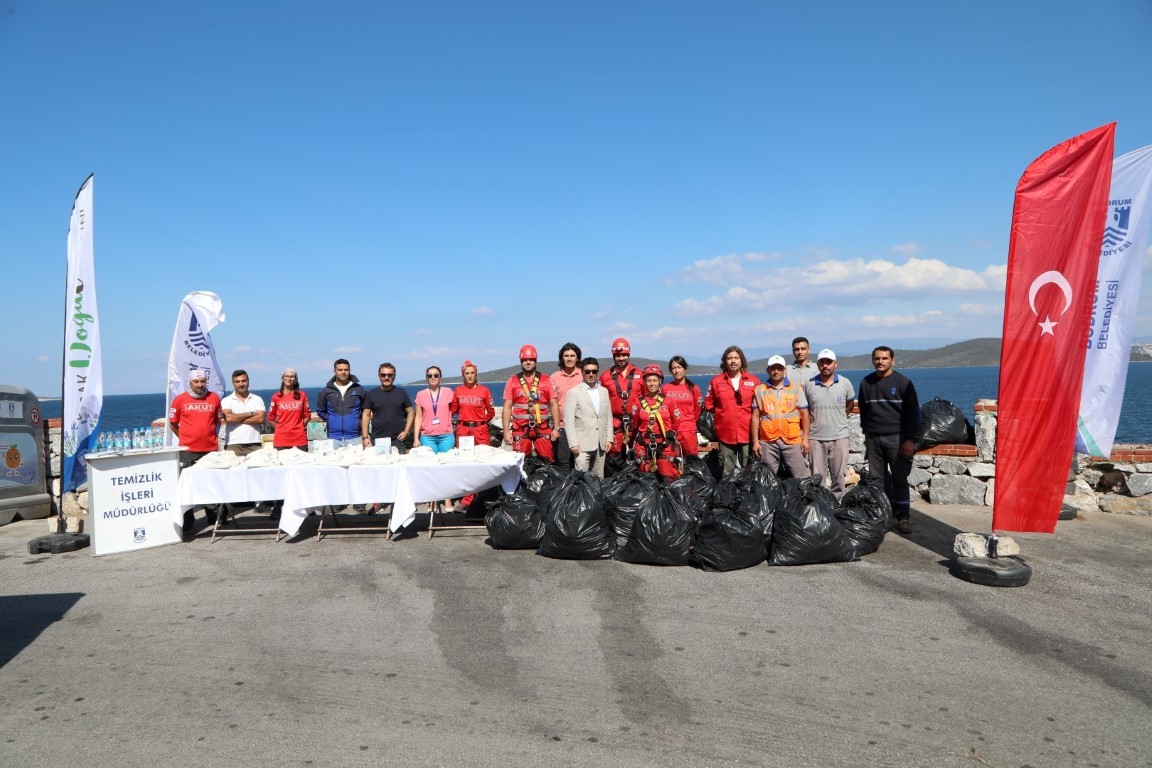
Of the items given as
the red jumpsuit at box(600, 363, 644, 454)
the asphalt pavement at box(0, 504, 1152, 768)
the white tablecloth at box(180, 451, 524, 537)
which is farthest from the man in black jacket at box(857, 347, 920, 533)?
the white tablecloth at box(180, 451, 524, 537)

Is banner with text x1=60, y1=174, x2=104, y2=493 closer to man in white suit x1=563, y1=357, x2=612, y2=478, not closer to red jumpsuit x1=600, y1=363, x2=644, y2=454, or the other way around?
man in white suit x1=563, y1=357, x2=612, y2=478

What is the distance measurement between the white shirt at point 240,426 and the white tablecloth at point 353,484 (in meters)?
1.25

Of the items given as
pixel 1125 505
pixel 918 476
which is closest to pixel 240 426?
pixel 918 476

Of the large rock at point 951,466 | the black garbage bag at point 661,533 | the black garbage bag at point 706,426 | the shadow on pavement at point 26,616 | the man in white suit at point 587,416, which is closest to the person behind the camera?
the shadow on pavement at point 26,616

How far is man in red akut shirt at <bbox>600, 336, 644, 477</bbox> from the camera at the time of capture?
25.4 feet

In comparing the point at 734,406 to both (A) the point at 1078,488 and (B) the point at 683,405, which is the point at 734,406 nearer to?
(B) the point at 683,405

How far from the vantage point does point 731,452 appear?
300 inches

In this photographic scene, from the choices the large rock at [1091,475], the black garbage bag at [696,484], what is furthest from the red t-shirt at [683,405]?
the large rock at [1091,475]

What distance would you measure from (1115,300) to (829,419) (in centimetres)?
257

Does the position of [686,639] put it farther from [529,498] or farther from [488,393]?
[488,393]

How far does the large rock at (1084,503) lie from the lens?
7.69m

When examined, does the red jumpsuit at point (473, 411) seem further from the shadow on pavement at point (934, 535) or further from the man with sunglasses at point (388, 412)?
the shadow on pavement at point (934, 535)

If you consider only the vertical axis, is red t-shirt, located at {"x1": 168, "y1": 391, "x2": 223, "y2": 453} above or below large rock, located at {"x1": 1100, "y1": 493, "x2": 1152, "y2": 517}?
above

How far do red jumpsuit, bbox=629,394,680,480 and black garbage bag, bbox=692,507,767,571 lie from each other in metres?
1.40
